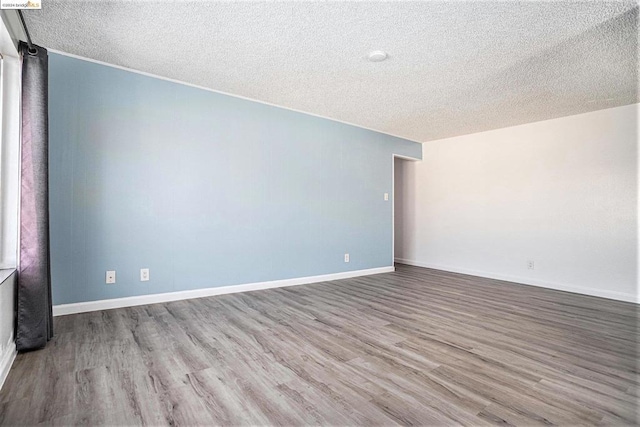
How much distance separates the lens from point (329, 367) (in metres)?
1.96

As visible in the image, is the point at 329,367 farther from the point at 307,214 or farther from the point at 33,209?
the point at 307,214

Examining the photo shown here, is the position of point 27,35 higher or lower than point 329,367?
higher

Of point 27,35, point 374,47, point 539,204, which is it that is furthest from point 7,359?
point 539,204

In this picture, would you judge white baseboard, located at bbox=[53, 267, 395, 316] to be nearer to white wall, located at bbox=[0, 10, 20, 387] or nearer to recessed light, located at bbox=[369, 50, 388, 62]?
white wall, located at bbox=[0, 10, 20, 387]

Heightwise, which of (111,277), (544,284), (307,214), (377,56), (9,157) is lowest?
(544,284)

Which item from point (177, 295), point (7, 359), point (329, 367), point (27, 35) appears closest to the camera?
point (7, 359)

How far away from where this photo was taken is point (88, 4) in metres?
2.15

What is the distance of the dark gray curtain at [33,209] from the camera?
2090 millimetres

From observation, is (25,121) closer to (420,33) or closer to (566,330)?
(420,33)

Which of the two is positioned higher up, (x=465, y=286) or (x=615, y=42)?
(x=615, y=42)

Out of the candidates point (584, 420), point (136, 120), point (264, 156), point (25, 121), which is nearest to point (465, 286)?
point (584, 420)

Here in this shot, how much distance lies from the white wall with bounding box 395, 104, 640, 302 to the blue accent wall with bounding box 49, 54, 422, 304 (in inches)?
76.8

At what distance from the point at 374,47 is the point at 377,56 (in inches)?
5.3

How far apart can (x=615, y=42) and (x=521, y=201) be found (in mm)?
2663
